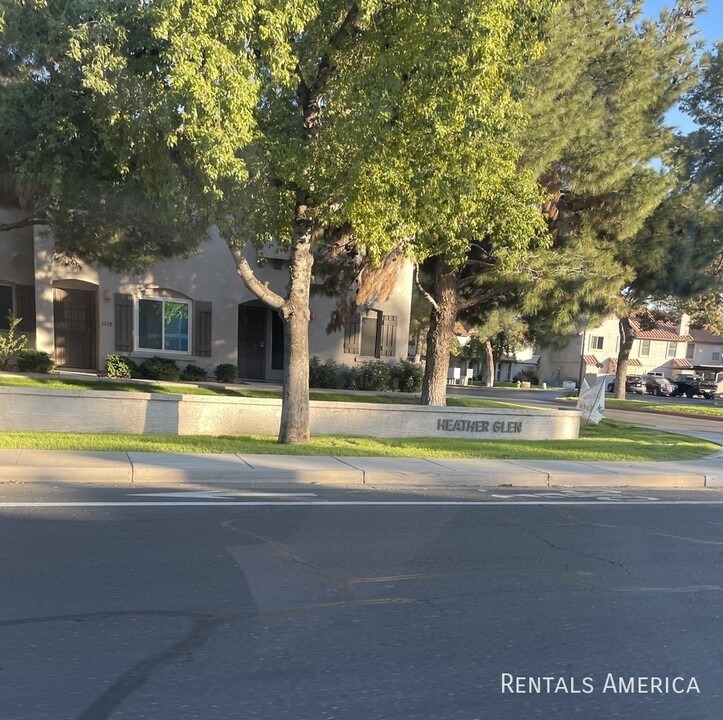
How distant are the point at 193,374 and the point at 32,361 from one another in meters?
4.31

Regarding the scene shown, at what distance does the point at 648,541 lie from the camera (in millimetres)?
6551

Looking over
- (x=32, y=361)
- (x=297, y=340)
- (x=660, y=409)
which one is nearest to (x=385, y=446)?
(x=297, y=340)

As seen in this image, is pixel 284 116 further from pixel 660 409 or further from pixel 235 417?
pixel 660 409

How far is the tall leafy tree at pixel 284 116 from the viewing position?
8.05m

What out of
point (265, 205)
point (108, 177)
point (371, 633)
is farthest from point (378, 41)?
point (371, 633)

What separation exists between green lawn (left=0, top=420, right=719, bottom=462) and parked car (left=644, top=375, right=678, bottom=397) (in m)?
36.0

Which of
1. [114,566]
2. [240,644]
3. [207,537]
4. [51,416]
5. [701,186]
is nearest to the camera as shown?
[240,644]

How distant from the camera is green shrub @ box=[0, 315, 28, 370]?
16.2m

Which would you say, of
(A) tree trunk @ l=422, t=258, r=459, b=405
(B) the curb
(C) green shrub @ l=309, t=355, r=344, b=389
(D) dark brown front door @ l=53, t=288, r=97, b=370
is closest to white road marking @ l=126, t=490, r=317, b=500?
(B) the curb

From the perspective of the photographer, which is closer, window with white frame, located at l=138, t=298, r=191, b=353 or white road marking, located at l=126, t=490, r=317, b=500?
white road marking, located at l=126, t=490, r=317, b=500

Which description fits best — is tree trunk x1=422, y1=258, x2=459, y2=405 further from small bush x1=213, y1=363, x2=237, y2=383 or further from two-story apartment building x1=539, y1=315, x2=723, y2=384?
two-story apartment building x1=539, y1=315, x2=723, y2=384

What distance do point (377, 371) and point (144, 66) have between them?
503 inches

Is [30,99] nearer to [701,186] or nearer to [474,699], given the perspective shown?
[474,699]

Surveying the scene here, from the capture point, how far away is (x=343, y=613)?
432 centimetres
